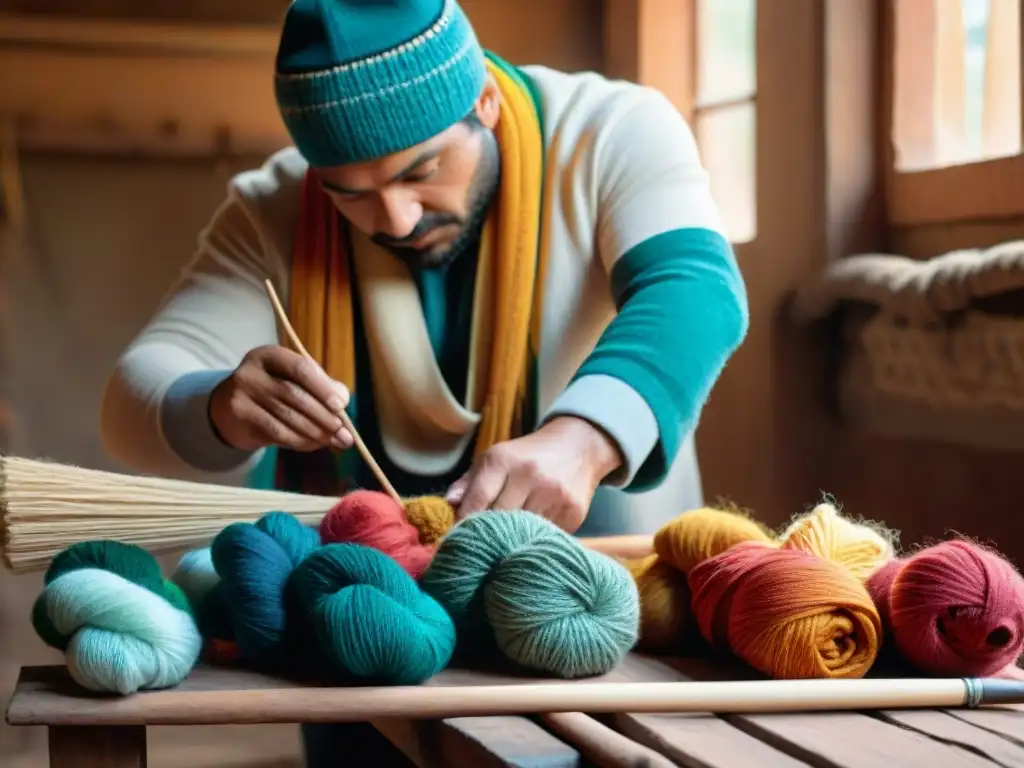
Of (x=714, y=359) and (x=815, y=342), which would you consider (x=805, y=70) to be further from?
(x=714, y=359)

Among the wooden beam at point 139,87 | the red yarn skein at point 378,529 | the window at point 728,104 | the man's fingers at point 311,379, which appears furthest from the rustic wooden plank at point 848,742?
the wooden beam at point 139,87

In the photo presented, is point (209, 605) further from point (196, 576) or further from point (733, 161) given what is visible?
point (733, 161)

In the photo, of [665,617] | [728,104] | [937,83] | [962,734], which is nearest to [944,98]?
[937,83]

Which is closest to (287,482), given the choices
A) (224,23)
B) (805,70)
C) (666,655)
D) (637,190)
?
(637,190)

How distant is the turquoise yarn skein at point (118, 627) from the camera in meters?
0.68

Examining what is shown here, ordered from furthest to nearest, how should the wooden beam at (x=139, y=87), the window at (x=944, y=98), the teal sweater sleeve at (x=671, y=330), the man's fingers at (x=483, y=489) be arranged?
the wooden beam at (x=139, y=87), the window at (x=944, y=98), the teal sweater sleeve at (x=671, y=330), the man's fingers at (x=483, y=489)

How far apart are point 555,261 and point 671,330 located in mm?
187

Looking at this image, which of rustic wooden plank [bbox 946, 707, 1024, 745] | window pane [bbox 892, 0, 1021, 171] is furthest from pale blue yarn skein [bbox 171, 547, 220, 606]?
window pane [bbox 892, 0, 1021, 171]

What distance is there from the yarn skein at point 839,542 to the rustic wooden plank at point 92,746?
1.34ft

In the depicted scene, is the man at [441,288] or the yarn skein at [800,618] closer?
the yarn skein at [800,618]

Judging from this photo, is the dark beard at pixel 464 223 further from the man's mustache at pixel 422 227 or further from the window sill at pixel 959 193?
the window sill at pixel 959 193

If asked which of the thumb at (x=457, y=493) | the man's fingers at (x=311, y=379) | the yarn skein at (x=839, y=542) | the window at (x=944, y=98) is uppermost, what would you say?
the window at (x=944, y=98)

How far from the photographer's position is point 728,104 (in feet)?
6.63

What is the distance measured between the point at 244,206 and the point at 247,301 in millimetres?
96
